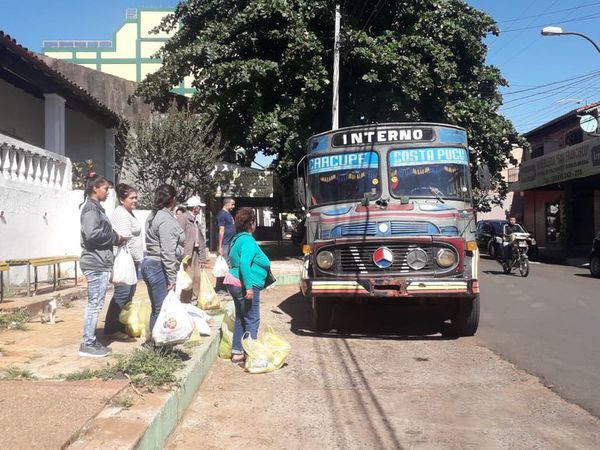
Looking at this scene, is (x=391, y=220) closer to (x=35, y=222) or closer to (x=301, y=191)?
(x=301, y=191)

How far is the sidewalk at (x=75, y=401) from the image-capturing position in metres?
3.41

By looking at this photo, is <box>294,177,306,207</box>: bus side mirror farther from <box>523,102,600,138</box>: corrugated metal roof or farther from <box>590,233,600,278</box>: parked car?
<box>523,102,600,138</box>: corrugated metal roof

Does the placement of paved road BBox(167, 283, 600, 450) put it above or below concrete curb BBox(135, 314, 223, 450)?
below

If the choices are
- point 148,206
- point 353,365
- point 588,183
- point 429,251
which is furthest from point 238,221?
point 588,183

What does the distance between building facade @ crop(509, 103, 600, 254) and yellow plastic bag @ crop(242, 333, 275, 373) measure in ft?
60.4

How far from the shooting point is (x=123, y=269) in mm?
5777

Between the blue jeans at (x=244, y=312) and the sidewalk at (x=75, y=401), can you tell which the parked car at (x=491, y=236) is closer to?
the blue jeans at (x=244, y=312)

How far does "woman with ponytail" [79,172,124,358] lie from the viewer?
17.5ft

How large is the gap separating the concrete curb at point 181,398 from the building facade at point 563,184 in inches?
742

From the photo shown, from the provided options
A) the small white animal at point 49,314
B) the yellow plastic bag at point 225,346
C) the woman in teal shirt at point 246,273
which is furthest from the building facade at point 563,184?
the small white animal at point 49,314

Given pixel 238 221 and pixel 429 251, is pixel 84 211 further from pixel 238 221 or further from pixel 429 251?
pixel 429 251

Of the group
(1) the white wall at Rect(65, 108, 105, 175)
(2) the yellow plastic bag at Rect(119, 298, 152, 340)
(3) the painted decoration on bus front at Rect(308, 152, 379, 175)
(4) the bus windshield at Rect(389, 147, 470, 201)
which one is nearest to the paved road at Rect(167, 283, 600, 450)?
(2) the yellow plastic bag at Rect(119, 298, 152, 340)

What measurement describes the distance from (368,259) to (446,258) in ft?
3.17

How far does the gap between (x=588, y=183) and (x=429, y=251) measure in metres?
22.9
